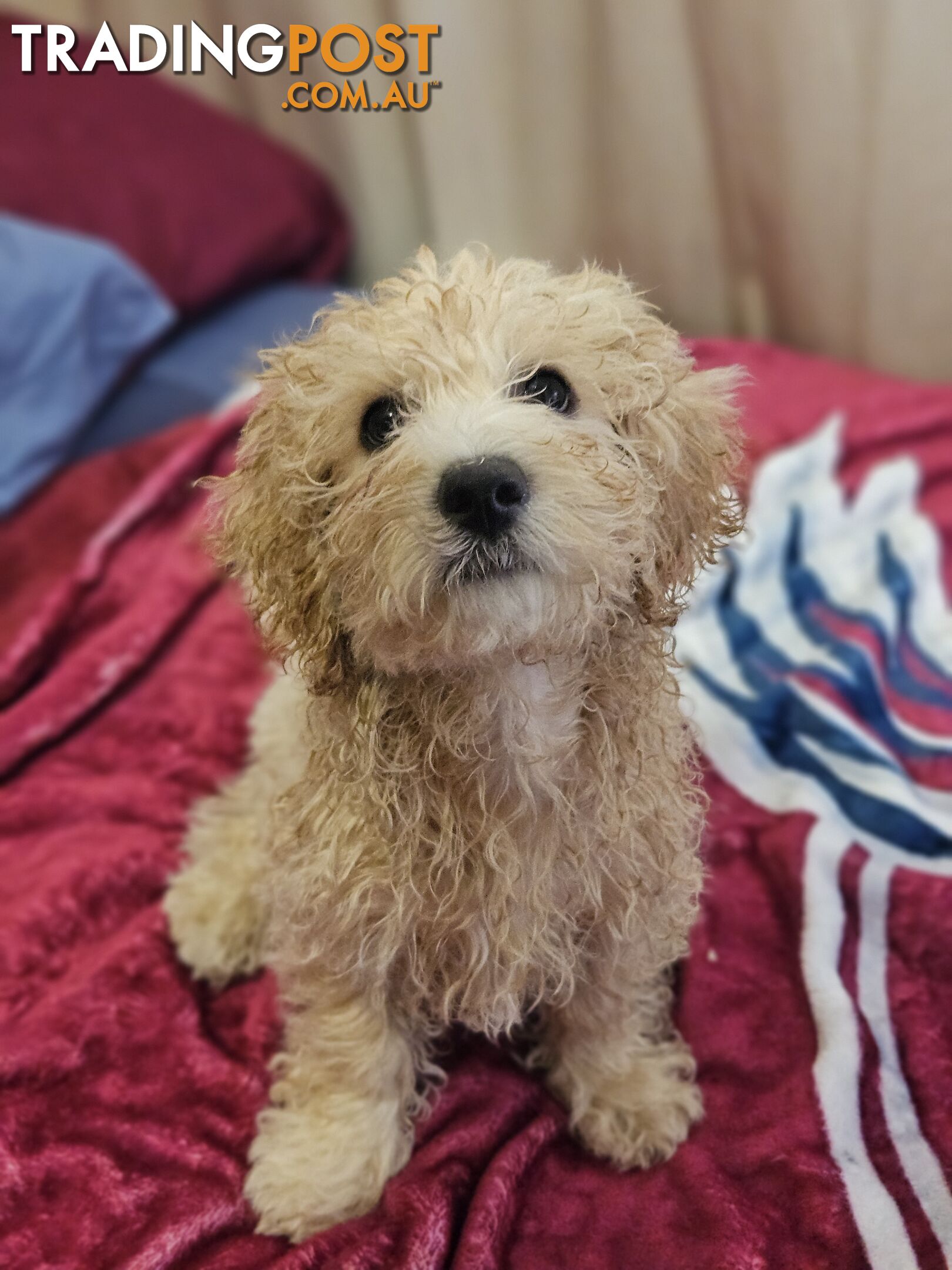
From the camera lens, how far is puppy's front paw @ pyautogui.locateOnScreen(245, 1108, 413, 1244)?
3.52 feet

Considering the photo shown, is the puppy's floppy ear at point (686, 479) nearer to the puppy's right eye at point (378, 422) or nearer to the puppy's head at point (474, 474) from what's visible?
the puppy's head at point (474, 474)

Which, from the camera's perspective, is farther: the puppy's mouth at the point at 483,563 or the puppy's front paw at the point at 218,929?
the puppy's front paw at the point at 218,929

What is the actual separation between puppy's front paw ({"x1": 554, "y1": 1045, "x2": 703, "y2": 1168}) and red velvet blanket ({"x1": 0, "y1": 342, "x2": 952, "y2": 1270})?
0.02 m

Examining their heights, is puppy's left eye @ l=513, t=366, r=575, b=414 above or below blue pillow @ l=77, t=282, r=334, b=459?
above

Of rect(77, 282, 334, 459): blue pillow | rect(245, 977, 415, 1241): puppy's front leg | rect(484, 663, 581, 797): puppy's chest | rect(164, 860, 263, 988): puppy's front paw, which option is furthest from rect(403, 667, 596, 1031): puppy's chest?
rect(77, 282, 334, 459): blue pillow

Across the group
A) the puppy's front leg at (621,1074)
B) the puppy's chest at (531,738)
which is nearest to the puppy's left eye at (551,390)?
the puppy's chest at (531,738)

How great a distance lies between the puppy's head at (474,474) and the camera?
815 millimetres

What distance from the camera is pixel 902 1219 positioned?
102 cm

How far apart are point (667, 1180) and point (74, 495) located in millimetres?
1637

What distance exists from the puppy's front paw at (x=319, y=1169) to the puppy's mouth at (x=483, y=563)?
61 cm

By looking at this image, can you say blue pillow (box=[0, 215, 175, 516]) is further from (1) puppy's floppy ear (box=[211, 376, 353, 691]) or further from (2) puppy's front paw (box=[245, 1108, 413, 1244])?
(2) puppy's front paw (box=[245, 1108, 413, 1244])

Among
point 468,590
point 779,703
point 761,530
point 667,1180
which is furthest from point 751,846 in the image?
point 468,590

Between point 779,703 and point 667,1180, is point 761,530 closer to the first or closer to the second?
point 779,703

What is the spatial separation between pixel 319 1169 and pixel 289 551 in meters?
0.62
